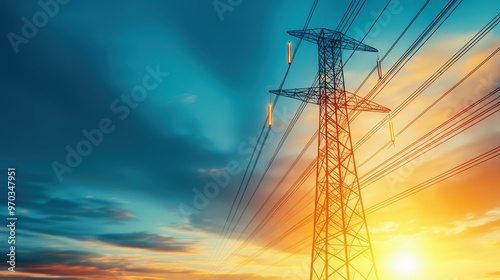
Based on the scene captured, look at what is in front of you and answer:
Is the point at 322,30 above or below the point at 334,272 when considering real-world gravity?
above

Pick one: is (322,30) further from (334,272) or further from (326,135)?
(334,272)

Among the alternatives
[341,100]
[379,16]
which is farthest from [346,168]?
[379,16]

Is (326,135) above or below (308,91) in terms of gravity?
below

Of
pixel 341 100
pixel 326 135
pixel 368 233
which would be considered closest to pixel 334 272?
pixel 368 233

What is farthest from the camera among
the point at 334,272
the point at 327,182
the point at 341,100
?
the point at 341,100

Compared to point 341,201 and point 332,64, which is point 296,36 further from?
point 341,201

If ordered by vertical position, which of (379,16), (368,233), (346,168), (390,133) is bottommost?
(368,233)

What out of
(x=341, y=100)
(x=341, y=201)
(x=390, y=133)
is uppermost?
(x=341, y=100)

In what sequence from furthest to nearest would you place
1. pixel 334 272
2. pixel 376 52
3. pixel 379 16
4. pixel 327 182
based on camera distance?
pixel 376 52 < pixel 327 182 < pixel 334 272 < pixel 379 16

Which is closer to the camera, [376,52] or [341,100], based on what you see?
[341,100]
